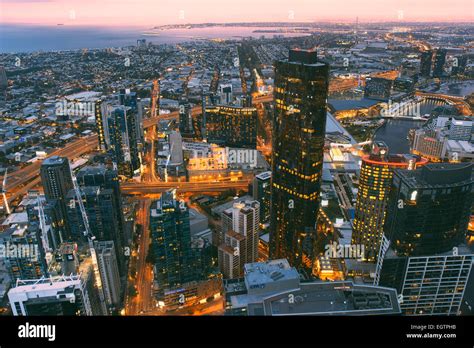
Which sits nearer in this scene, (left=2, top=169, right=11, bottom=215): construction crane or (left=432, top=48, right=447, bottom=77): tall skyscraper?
(left=2, top=169, right=11, bottom=215): construction crane

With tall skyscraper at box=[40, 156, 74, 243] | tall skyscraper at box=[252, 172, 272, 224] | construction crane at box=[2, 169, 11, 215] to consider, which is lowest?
construction crane at box=[2, 169, 11, 215]

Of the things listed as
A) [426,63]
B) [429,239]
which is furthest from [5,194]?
[426,63]

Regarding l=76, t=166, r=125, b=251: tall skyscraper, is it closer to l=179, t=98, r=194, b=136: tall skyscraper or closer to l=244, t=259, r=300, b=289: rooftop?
l=244, t=259, r=300, b=289: rooftop

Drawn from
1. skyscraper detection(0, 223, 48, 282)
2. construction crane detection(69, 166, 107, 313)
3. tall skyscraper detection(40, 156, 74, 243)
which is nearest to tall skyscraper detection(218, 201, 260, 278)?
construction crane detection(69, 166, 107, 313)
